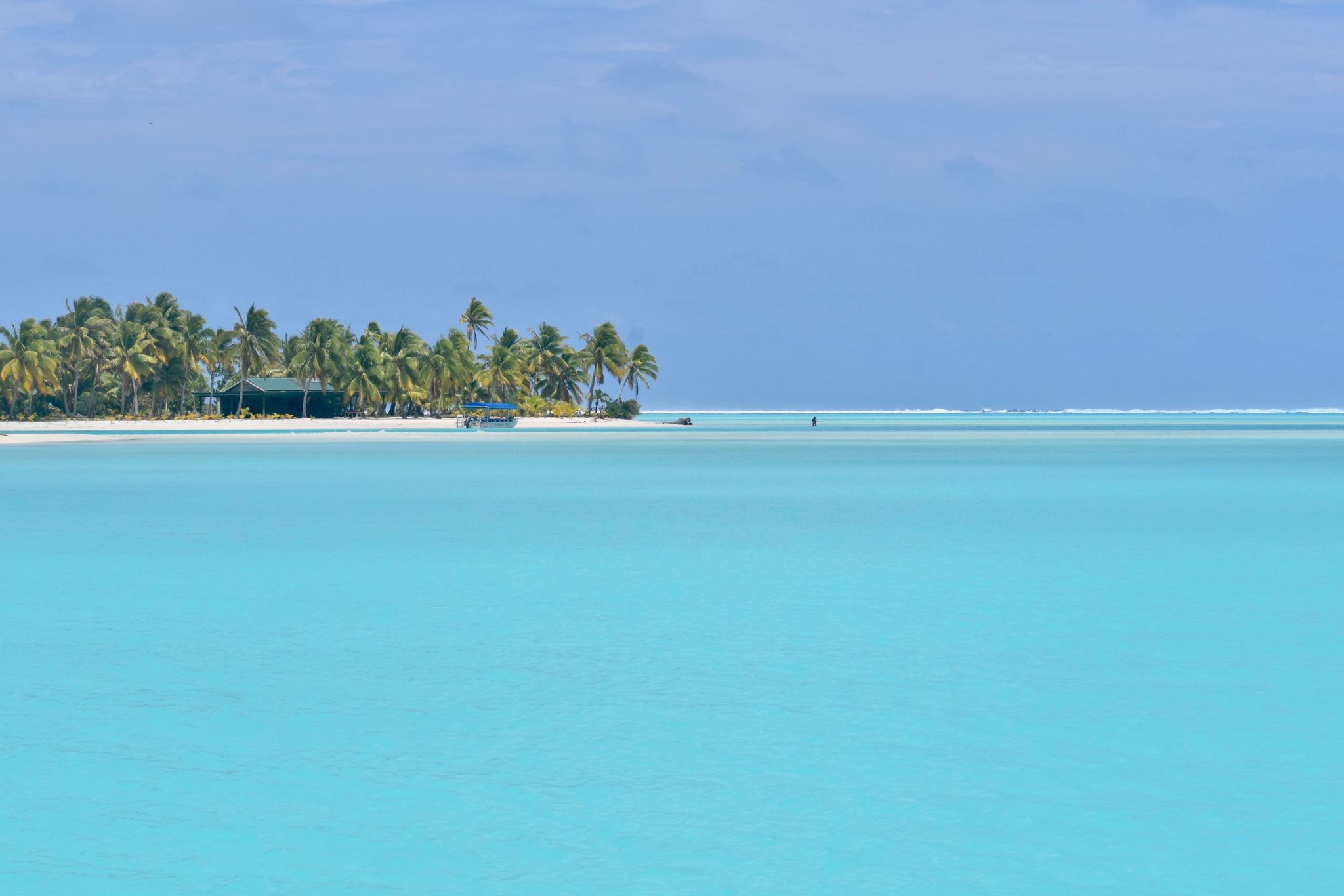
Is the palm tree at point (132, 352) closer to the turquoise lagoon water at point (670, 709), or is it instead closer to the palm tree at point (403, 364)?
the palm tree at point (403, 364)

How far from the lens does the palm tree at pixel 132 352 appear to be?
3824 inches

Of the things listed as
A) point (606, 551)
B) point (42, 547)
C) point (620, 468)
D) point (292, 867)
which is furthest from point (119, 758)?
point (620, 468)

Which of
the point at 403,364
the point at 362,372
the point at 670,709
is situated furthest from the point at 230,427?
the point at 670,709

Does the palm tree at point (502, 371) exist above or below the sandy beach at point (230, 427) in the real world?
above

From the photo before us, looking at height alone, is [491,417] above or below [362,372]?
below

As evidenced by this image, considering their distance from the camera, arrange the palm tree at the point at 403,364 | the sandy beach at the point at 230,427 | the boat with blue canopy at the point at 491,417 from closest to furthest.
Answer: the sandy beach at the point at 230,427
the boat with blue canopy at the point at 491,417
the palm tree at the point at 403,364

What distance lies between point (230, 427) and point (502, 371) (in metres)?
22.1

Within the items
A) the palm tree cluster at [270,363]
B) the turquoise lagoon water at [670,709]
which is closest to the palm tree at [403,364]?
the palm tree cluster at [270,363]

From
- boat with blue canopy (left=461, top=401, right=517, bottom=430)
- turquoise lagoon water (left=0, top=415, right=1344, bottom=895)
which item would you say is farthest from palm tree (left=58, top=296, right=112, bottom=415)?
turquoise lagoon water (left=0, top=415, right=1344, bottom=895)

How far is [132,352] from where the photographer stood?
97188 mm

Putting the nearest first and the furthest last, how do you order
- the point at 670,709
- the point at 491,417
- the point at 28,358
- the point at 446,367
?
the point at 670,709 → the point at 28,358 → the point at 491,417 → the point at 446,367

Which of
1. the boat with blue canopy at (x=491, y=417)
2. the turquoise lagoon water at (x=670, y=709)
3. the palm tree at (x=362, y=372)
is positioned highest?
the palm tree at (x=362, y=372)

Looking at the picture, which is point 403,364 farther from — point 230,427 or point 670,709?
point 670,709

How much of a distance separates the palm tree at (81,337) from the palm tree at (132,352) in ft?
4.04
